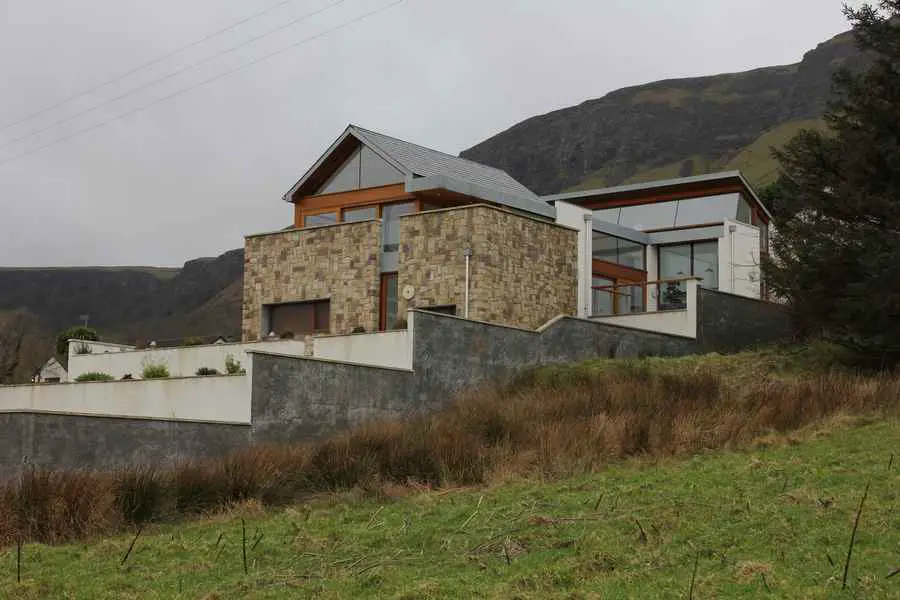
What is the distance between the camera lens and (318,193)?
3294 cm

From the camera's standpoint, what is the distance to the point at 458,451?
604 inches

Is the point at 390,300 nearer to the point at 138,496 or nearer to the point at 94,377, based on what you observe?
the point at 94,377

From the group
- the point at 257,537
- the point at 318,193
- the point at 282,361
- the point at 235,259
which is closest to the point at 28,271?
the point at 235,259

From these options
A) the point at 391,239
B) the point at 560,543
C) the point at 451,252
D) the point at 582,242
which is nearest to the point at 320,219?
the point at 391,239

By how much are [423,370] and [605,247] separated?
487 inches

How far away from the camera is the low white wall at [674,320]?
2852 centimetres

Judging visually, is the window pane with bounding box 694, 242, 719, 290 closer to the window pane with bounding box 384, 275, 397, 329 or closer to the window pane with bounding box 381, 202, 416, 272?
the window pane with bounding box 381, 202, 416, 272

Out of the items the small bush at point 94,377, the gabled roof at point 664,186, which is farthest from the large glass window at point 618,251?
the small bush at point 94,377

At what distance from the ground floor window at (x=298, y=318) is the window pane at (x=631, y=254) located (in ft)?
32.9

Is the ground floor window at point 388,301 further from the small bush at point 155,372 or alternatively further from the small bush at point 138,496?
the small bush at point 138,496

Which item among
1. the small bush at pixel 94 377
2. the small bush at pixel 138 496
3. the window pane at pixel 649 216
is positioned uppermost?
the window pane at pixel 649 216

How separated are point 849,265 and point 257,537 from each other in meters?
15.2

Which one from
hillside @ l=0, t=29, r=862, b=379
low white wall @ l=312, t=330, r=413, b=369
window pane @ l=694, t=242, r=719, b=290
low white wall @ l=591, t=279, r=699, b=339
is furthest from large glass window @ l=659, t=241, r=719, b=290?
hillside @ l=0, t=29, r=862, b=379

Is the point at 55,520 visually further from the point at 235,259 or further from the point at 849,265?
the point at 235,259
